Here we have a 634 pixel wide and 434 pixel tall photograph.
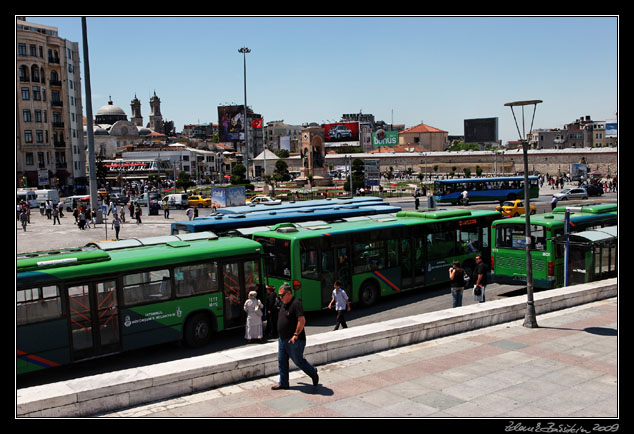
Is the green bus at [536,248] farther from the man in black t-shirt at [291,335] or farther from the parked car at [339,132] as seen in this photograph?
the parked car at [339,132]

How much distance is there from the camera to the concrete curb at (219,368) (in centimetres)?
712

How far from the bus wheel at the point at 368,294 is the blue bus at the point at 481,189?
39.7 meters

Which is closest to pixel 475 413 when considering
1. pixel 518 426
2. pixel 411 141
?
pixel 518 426

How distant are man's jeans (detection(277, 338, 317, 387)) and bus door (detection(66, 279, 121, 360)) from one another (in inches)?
194

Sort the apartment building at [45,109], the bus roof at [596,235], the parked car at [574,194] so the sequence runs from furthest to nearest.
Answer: the apartment building at [45,109] < the parked car at [574,194] < the bus roof at [596,235]

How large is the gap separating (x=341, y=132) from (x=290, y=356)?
12193cm

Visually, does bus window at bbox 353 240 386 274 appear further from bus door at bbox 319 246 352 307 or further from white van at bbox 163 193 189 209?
white van at bbox 163 193 189 209

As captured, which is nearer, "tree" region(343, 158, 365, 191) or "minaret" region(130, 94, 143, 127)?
"tree" region(343, 158, 365, 191)

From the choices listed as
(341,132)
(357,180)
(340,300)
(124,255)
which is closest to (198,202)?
(357,180)

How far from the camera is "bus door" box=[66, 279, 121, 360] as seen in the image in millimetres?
11375

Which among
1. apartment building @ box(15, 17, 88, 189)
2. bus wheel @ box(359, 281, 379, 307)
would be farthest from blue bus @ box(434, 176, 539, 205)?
apartment building @ box(15, 17, 88, 189)

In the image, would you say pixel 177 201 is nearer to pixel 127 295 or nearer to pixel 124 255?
pixel 124 255

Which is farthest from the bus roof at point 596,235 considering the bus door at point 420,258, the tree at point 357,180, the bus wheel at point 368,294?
the tree at point 357,180

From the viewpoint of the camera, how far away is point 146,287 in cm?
1230
